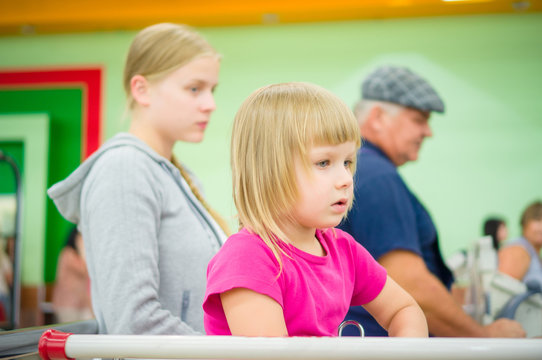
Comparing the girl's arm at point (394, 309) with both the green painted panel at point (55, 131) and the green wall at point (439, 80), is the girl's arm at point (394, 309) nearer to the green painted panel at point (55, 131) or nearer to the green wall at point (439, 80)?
the green wall at point (439, 80)

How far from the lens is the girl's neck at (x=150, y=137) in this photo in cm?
125

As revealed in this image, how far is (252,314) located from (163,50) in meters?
0.69

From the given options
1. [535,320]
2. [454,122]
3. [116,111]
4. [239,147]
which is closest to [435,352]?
[239,147]

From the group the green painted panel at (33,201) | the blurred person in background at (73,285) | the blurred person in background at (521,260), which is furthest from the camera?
the green painted panel at (33,201)

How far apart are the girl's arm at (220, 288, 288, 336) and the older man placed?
0.51 metres

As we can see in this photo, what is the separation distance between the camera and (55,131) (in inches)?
179

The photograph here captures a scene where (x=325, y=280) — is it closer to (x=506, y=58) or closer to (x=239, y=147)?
(x=239, y=147)

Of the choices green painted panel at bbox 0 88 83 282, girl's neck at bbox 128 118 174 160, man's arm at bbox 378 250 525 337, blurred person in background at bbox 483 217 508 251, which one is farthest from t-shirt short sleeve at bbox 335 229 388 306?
green painted panel at bbox 0 88 83 282

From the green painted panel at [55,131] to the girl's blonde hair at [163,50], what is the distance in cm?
342

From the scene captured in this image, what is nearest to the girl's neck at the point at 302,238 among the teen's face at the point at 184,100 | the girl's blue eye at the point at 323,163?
the girl's blue eye at the point at 323,163

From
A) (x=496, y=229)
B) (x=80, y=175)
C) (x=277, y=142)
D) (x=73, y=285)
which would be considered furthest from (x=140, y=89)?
(x=496, y=229)

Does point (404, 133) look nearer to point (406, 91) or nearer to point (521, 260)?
point (406, 91)

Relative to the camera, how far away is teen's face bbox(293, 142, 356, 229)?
789 mm

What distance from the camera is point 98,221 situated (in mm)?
1065
